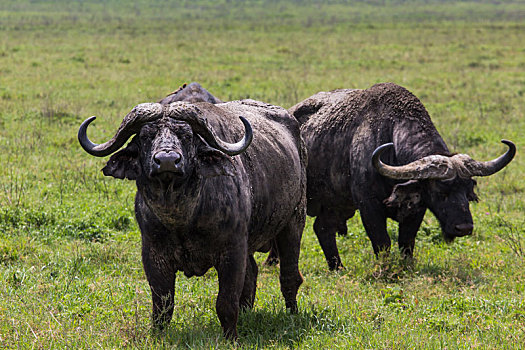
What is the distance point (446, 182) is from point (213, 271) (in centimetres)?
263

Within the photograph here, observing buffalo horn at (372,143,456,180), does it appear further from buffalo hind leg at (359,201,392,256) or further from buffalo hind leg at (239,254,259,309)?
buffalo hind leg at (239,254,259,309)

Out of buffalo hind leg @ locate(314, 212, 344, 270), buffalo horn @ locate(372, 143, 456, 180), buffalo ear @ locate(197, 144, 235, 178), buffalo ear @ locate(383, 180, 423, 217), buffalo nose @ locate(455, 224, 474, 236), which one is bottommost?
buffalo hind leg @ locate(314, 212, 344, 270)

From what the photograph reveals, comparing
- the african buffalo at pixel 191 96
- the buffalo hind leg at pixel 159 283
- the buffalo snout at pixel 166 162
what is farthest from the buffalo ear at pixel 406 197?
the buffalo snout at pixel 166 162

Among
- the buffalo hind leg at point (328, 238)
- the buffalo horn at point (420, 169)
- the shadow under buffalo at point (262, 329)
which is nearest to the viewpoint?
the shadow under buffalo at point (262, 329)

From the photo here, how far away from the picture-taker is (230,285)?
4.82m

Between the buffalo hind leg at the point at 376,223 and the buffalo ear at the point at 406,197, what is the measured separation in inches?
13.4

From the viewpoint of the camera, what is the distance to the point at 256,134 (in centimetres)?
579

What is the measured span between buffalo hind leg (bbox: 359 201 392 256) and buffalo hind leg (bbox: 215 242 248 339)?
3.22 m

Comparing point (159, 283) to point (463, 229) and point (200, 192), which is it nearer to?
point (200, 192)

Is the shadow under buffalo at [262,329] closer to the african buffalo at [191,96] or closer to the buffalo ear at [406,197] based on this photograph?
the buffalo ear at [406,197]

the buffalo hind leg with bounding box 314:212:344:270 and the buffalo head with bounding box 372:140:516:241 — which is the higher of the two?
the buffalo head with bounding box 372:140:516:241

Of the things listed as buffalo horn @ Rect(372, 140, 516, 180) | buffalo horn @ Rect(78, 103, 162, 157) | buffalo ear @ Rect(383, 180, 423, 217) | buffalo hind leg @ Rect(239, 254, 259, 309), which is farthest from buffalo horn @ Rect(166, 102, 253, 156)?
buffalo ear @ Rect(383, 180, 423, 217)

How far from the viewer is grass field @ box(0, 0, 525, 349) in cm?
505

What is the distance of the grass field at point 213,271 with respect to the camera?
16.6ft
